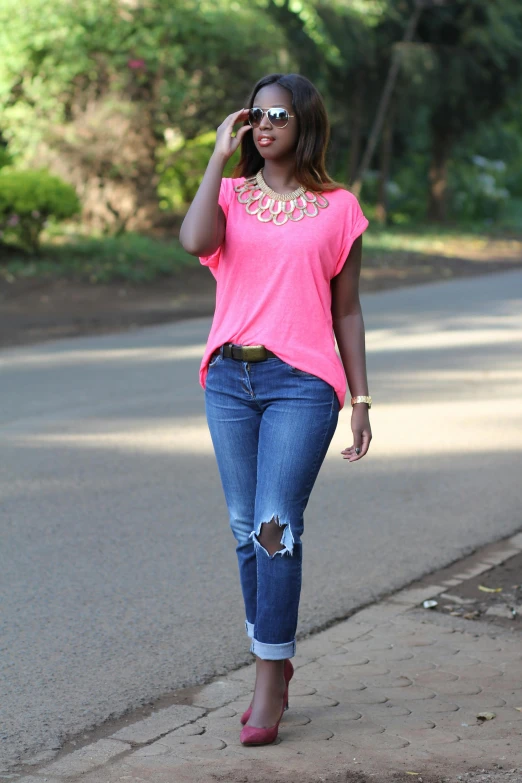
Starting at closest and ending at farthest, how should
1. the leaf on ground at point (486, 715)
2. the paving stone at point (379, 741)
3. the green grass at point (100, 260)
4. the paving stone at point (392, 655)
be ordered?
1. the paving stone at point (379, 741)
2. the leaf on ground at point (486, 715)
3. the paving stone at point (392, 655)
4. the green grass at point (100, 260)

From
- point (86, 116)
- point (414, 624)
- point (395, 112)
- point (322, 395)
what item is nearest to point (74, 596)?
point (414, 624)

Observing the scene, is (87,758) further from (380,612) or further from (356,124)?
(356,124)

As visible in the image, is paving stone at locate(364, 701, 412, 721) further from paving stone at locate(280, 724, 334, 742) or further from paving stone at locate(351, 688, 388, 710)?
paving stone at locate(280, 724, 334, 742)

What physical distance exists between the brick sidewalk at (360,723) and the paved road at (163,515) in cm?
22

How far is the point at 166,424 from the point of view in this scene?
8.68 metres

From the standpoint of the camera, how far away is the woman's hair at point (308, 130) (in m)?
3.55

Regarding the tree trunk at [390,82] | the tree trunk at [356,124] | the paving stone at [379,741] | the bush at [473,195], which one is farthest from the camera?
the bush at [473,195]

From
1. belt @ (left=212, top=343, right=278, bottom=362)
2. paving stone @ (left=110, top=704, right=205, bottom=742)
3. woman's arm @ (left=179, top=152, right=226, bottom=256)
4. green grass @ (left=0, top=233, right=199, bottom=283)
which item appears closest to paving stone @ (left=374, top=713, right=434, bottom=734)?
paving stone @ (left=110, top=704, right=205, bottom=742)

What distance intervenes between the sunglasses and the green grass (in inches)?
546

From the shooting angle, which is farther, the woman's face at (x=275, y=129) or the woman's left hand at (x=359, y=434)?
the woman's left hand at (x=359, y=434)

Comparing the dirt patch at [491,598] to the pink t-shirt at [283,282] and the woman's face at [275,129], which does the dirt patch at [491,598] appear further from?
the woman's face at [275,129]

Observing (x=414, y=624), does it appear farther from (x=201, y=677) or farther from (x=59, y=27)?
(x=59, y=27)

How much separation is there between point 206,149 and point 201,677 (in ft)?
62.3

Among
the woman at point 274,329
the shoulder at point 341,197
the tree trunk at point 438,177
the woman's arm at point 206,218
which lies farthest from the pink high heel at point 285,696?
the tree trunk at point 438,177
